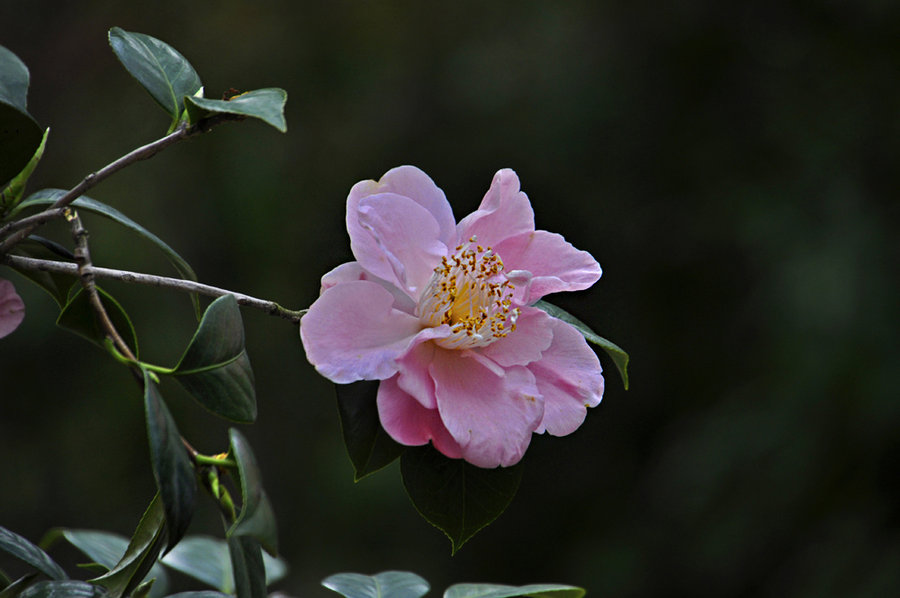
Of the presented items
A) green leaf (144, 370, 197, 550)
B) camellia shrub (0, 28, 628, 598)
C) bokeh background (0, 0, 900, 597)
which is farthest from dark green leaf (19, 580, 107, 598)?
bokeh background (0, 0, 900, 597)

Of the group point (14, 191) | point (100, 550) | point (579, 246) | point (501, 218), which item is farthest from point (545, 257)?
point (579, 246)

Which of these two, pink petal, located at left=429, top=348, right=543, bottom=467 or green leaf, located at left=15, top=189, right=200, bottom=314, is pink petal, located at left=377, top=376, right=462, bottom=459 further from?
green leaf, located at left=15, top=189, right=200, bottom=314

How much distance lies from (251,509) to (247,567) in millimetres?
73

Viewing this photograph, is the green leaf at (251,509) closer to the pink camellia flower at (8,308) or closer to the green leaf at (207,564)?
the pink camellia flower at (8,308)

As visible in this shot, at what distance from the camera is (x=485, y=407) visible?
0.43 meters

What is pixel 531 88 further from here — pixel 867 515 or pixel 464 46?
pixel 867 515

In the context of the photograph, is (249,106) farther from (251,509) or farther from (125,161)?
(251,509)

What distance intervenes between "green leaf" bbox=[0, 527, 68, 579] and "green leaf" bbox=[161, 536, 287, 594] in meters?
0.18

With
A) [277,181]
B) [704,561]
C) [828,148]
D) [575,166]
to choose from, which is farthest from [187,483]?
[277,181]

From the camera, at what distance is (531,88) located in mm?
2182

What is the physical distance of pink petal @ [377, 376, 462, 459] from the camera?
41 centimetres

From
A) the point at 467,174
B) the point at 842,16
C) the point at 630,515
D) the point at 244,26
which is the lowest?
the point at 630,515

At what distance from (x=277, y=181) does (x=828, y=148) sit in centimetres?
126

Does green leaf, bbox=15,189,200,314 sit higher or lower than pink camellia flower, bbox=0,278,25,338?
higher
